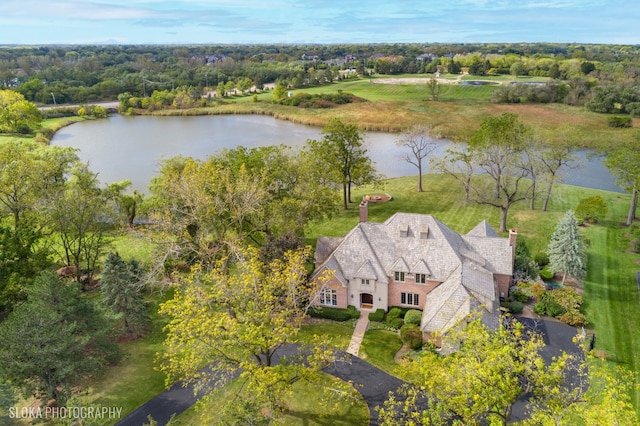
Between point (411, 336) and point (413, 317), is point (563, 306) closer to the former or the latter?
point (413, 317)

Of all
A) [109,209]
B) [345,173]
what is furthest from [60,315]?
[345,173]

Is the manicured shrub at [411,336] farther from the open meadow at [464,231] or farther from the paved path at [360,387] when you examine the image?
the paved path at [360,387]

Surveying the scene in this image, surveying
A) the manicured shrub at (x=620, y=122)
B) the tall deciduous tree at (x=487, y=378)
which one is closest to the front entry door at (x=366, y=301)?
the tall deciduous tree at (x=487, y=378)

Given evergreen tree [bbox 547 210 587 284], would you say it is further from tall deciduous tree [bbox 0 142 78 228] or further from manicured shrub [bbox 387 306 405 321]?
tall deciduous tree [bbox 0 142 78 228]

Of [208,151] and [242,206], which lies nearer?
[242,206]

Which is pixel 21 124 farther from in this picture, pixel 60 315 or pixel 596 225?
pixel 596 225

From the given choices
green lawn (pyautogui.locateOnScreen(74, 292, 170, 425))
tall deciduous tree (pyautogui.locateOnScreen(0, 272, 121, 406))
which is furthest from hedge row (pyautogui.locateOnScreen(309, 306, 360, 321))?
tall deciduous tree (pyautogui.locateOnScreen(0, 272, 121, 406))

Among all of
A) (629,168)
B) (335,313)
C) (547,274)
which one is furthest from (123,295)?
(629,168)
